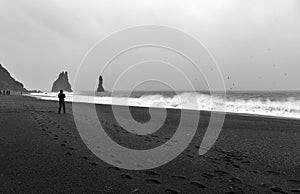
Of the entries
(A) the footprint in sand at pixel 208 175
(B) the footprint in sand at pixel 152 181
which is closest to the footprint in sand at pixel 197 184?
(A) the footprint in sand at pixel 208 175

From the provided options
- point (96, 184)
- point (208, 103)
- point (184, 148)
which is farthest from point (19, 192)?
point (208, 103)

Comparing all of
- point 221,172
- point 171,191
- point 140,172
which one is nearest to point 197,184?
point 171,191

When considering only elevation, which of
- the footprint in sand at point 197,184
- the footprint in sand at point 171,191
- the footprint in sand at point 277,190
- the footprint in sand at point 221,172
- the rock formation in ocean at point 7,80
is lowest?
the footprint in sand at point 171,191

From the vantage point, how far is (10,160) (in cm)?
552

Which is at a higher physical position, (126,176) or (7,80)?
(7,80)

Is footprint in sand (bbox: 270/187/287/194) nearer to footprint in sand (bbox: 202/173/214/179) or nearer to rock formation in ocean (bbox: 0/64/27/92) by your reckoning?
footprint in sand (bbox: 202/173/214/179)

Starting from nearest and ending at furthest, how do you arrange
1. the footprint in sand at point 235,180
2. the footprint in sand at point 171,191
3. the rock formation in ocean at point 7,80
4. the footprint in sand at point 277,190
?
the footprint in sand at point 171,191 < the footprint in sand at point 277,190 < the footprint in sand at point 235,180 < the rock formation in ocean at point 7,80

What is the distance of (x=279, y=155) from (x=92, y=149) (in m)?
5.60

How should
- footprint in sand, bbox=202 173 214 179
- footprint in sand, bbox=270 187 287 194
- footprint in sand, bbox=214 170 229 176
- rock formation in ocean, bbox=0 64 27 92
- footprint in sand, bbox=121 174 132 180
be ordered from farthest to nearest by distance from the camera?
rock formation in ocean, bbox=0 64 27 92 < footprint in sand, bbox=214 170 229 176 < footprint in sand, bbox=202 173 214 179 < footprint in sand, bbox=121 174 132 180 < footprint in sand, bbox=270 187 287 194

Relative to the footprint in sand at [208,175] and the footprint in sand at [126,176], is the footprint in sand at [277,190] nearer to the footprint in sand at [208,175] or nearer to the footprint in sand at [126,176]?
the footprint in sand at [208,175]

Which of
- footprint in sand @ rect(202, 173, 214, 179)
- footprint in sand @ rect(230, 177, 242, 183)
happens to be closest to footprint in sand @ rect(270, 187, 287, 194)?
footprint in sand @ rect(230, 177, 242, 183)

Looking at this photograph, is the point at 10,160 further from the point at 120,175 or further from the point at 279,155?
the point at 279,155

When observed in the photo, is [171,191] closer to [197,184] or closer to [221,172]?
[197,184]

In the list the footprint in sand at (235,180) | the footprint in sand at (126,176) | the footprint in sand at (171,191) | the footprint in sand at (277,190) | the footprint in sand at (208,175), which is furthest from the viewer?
the footprint in sand at (208,175)
